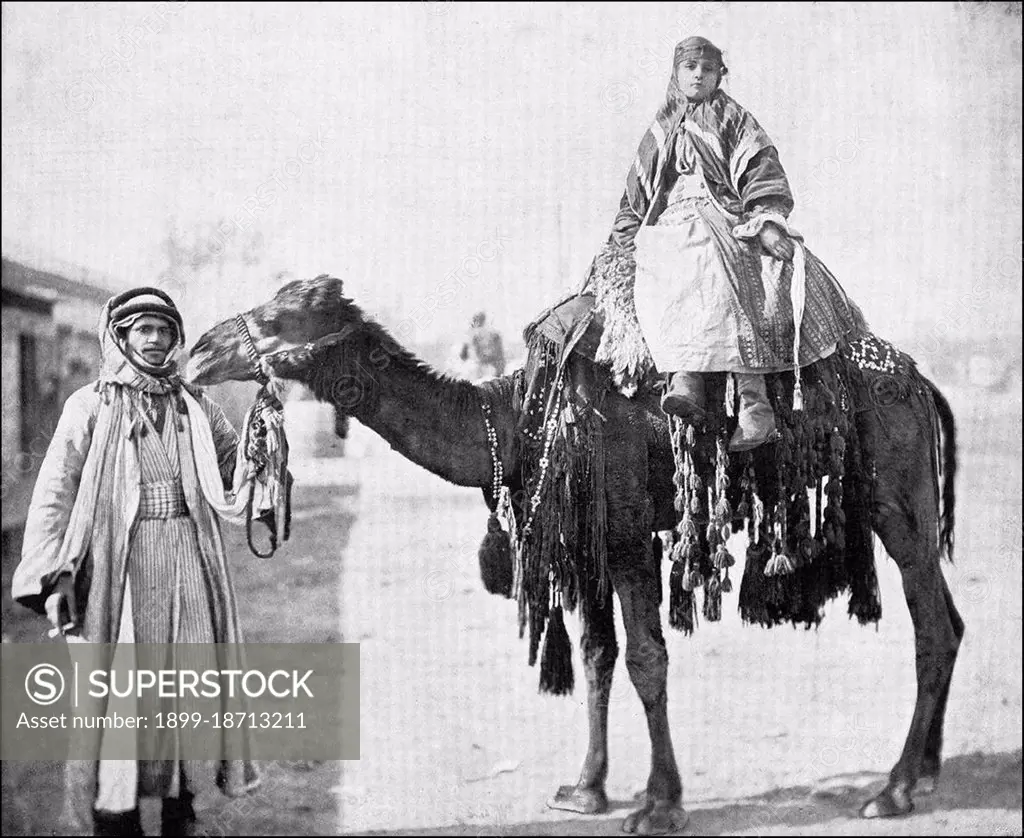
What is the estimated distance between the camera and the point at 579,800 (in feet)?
11.8

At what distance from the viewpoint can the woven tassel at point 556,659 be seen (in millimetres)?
3531

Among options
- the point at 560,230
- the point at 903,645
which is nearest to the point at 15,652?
the point at 560,230

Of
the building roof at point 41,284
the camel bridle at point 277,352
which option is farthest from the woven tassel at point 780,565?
the building roof at point 41,284

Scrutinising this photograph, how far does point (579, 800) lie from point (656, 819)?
252 millimetres

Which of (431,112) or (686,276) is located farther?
(431,112)

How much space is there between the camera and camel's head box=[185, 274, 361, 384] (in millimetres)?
3299

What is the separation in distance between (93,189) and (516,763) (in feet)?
7.56

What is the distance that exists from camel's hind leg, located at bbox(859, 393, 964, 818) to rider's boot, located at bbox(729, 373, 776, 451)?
45cm

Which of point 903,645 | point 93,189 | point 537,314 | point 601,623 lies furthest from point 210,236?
point 903,645

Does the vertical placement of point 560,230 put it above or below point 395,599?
above

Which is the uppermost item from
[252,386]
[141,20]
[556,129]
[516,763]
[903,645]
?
[141,20]

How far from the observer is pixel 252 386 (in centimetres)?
336

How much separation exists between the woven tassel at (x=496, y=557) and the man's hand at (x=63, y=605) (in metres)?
1.25

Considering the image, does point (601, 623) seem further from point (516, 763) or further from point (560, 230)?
point (560, 230)
